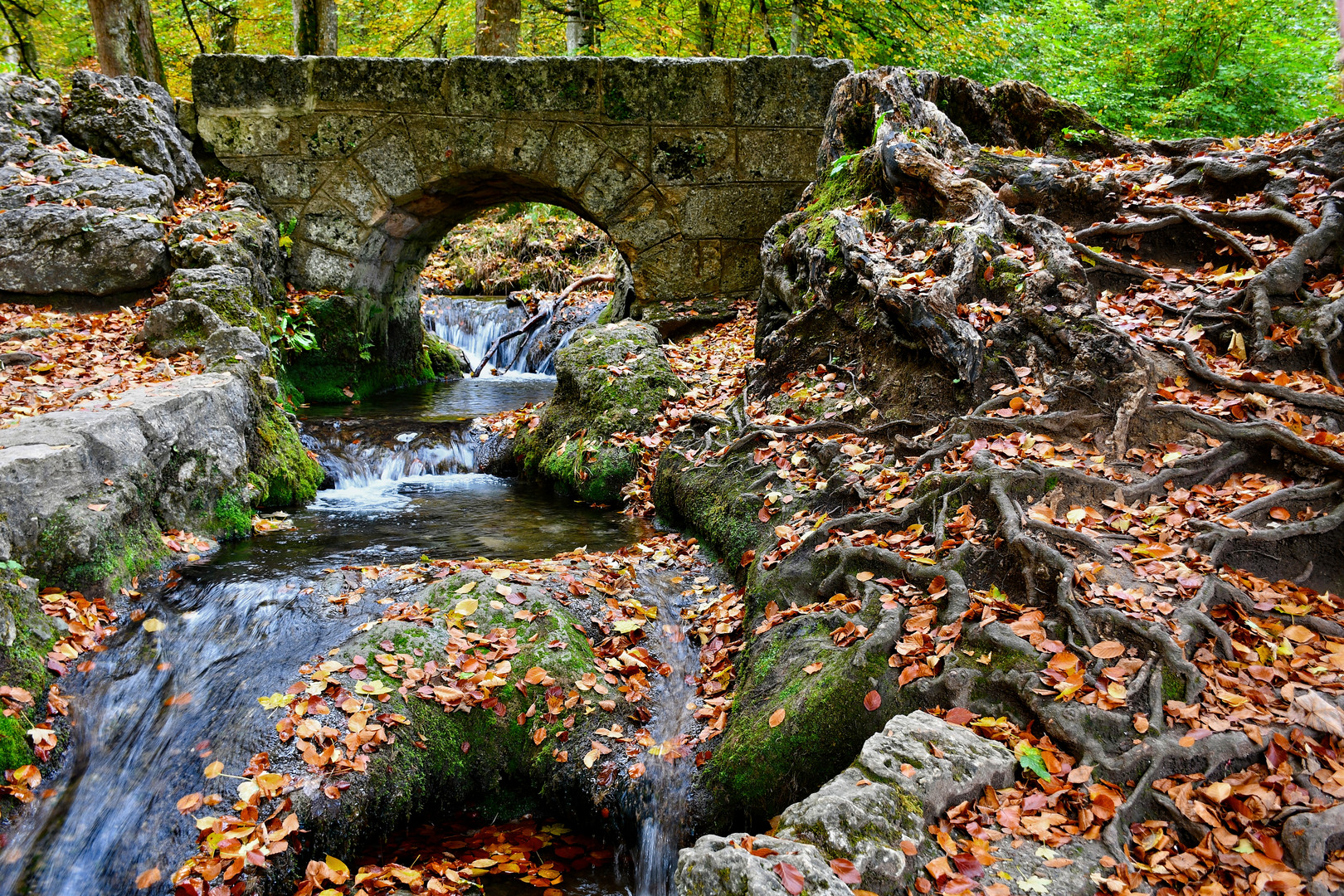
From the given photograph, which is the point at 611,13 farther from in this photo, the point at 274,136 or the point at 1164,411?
the point at 1164,411

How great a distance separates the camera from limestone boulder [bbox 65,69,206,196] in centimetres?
959

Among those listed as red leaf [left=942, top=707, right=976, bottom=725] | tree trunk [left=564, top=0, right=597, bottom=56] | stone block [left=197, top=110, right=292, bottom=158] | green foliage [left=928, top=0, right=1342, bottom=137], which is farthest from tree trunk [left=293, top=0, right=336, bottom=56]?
red leaf [left=942, top=707, right=976, bottom=725]

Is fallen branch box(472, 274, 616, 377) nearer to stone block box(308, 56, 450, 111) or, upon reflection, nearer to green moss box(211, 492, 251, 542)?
stone block box(308, 56, 450, 111)

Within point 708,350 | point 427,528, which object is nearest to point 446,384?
point 708,350

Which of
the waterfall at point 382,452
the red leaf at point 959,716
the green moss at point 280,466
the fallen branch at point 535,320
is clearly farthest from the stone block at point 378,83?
the red leaf at point 959,716

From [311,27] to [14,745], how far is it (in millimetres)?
12553

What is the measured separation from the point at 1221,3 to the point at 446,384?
13186 millimetres

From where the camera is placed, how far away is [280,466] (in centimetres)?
732

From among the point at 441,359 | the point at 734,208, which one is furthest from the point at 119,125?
the point at 734,208

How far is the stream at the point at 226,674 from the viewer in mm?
3643

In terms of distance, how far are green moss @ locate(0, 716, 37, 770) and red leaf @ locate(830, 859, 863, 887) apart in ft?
11.9

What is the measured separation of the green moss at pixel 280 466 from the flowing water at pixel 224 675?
0.23 metres

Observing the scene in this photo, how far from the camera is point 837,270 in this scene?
23.2 feet

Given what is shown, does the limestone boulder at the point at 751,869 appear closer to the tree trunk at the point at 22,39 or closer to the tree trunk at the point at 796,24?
the tree trunk at the point at 796,24
